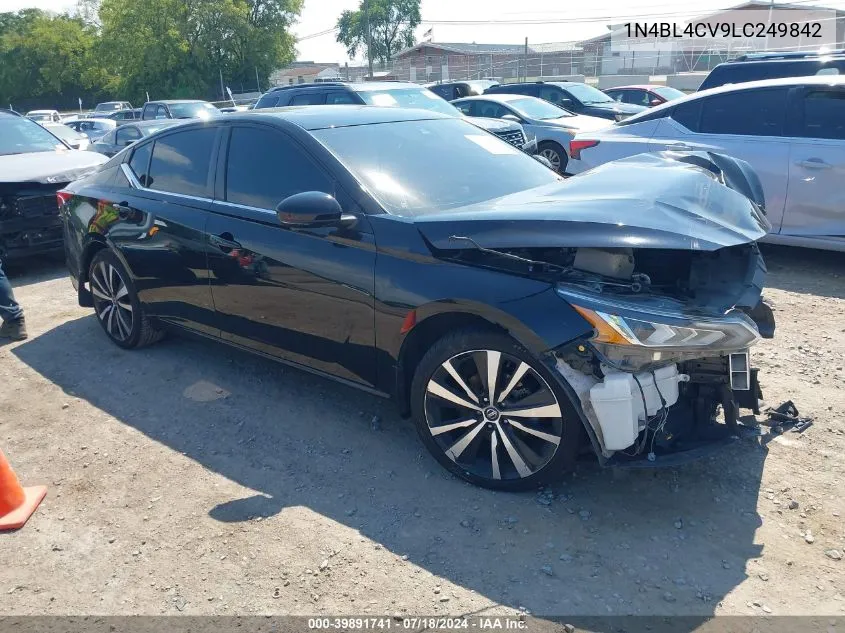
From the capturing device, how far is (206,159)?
448 cm

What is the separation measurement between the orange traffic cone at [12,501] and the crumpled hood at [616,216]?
2.30m

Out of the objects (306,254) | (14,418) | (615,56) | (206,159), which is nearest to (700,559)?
(306,254)

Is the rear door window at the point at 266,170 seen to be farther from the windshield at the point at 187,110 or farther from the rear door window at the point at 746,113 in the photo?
Answer: the windshield at the point at 187,110

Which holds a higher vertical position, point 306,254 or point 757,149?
point 757,149

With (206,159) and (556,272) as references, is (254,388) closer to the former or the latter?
(206,159)

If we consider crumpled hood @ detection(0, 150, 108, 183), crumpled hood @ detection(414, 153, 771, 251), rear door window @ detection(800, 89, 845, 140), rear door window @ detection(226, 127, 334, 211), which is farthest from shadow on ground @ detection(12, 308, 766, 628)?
rear door window @ detection(800, 89, 845, 140)

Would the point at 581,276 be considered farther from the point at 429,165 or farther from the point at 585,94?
the point at 585,94

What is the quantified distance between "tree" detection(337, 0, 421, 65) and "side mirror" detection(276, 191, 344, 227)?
7985 centimetres

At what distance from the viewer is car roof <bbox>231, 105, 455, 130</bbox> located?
4.13 metres

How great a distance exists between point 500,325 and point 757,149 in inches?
179

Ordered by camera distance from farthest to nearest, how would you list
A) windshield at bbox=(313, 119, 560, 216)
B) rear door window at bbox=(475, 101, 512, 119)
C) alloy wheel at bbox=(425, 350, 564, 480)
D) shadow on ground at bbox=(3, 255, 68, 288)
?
1. rear door window at bbox=(475, 101, 512, 119)
2. shadow on ground at bbox=(3, 255, 68, 288)
3. windshield at bbox=(313, 119, 560, 216)
4. alloy wheel at bbox=(425, 350, 564, 480)

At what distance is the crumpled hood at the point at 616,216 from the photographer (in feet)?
9.40

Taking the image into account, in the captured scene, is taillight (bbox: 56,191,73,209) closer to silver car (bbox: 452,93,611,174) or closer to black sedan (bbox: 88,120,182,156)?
silver car (bbox: 452,93,611,174)

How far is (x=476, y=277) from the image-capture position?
3137mm
